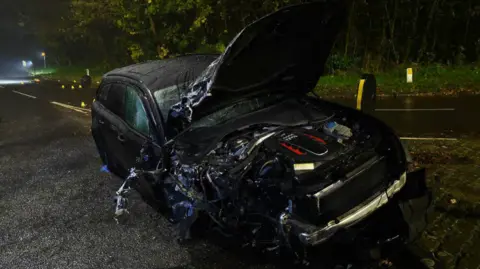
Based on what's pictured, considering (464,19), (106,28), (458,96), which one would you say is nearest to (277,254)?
(458,96)

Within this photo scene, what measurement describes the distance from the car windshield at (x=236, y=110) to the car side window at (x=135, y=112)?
70 cm

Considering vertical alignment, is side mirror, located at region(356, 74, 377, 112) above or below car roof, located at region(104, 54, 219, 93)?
below

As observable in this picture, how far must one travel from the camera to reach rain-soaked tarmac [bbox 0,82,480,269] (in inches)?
165

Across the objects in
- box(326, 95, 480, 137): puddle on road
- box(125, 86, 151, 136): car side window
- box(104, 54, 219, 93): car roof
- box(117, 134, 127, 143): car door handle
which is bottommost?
box(326, 95, 480, 137): puddle on road

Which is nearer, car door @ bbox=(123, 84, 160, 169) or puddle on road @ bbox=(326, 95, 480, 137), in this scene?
car door @ bbox=(123, 84, 160, 169)

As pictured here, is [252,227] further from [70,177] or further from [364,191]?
[70,177]

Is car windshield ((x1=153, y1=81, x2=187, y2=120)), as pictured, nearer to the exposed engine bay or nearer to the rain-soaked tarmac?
the exposed engine bay

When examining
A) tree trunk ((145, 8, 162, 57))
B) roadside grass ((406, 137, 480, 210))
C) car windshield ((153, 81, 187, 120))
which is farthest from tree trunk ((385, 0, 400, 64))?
car windshield ((153, 81, 187, 120))

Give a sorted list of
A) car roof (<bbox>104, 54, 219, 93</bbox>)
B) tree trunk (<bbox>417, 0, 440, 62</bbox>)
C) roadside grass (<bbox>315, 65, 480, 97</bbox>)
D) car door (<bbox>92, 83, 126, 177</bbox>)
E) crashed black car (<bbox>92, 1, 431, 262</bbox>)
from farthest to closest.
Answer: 1. tree trunk (<bbox>417, 0, 440, 62</bbox>)
2. roadside grass (<bbox>315, 65, 480, 97</bbox>)
3. car door (<bbox>92, 83, 126, 177</bbox>)
4. car roof (<bbox>104, 54, 219, 93</bbox>)
5. crashed black car (<bbox>92, 1, 431, 262</bbox>)

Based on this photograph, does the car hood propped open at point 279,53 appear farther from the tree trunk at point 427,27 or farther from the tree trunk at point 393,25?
the tree trunk at point 427,27

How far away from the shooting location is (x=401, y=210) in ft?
11.9

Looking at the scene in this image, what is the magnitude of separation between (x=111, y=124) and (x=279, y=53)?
8.13 ft

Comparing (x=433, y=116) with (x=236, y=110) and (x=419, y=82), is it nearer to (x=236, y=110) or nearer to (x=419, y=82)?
(x=419, y=82)

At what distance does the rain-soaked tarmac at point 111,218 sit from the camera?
4180 millimetres
